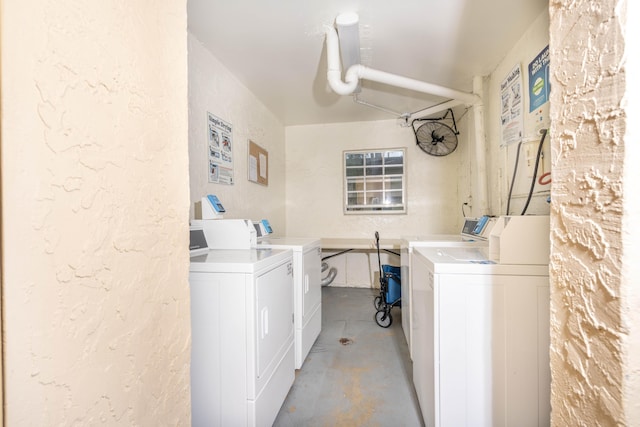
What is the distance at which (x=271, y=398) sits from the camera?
1484 mm

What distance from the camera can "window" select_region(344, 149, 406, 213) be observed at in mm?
3982

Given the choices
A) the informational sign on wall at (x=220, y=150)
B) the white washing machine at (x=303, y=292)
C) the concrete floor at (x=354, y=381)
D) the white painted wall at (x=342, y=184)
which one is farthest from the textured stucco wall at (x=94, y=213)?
the white painted wall at (x=342, y=184)

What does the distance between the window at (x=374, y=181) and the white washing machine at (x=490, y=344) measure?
2797 millimetres

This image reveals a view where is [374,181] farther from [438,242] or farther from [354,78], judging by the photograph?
[438,242]

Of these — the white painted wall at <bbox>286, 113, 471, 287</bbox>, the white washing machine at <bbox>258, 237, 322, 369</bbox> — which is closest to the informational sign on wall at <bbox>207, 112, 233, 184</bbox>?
the white washing machine at <bbox>258, 237, 322, 369</bbox>

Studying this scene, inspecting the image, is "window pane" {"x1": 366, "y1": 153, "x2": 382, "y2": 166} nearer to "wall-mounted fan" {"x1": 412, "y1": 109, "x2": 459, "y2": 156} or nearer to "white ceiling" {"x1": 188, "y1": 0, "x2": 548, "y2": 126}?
"wall-mounted fan" {"x1": 412, "y1": 109, "x2": 459, "y2": 156}

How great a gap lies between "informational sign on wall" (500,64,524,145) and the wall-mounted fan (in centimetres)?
125

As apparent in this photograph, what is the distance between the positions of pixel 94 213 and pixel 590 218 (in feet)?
3.25

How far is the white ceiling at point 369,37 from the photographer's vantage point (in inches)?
68.7

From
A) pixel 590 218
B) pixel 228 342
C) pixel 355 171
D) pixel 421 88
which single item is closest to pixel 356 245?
pixel 355 171

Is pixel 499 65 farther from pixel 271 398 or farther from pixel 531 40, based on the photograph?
pixel 271 398

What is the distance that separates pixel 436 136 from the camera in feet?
12.0

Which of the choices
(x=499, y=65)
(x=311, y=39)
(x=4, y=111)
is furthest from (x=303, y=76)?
(x=4, y=111)

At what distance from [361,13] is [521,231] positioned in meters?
1.61
